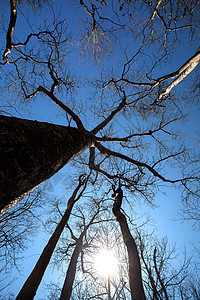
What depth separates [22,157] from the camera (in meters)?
1.04

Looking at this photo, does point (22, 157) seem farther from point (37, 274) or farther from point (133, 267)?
point (37, 274)

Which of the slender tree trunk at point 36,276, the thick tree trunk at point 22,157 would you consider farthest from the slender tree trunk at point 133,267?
the thick tree trunk at point 22,157

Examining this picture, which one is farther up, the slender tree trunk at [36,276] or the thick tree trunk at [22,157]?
the slender tree trunk at [36,276]

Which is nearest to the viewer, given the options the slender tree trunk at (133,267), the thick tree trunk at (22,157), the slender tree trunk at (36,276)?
the thick tree trunk at (22,157)

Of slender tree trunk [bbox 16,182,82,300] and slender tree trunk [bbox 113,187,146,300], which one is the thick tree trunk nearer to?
slender tree trunk [bbox 113,187,146,300]

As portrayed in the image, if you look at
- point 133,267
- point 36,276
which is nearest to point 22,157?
point 133,267

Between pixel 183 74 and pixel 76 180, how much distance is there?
6.66 m

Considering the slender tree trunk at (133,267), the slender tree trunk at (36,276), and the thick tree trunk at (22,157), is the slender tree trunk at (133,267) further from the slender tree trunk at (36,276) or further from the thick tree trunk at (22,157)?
the thick tree trunk at (22,157)

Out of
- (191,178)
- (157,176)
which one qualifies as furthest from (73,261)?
(191,178)

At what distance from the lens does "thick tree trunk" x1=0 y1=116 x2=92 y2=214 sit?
90 centimetres

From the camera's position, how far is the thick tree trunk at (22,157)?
0.90 metres

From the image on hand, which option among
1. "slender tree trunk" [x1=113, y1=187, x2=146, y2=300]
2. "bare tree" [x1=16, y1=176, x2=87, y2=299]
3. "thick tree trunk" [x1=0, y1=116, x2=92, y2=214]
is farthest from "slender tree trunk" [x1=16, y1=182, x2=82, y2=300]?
"thick tree trunk" [x1=0, y1=116, x2=92, y2=214]

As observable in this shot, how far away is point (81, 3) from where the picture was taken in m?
3.21

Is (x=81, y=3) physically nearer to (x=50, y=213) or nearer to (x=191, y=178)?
(x=191, y=178)
